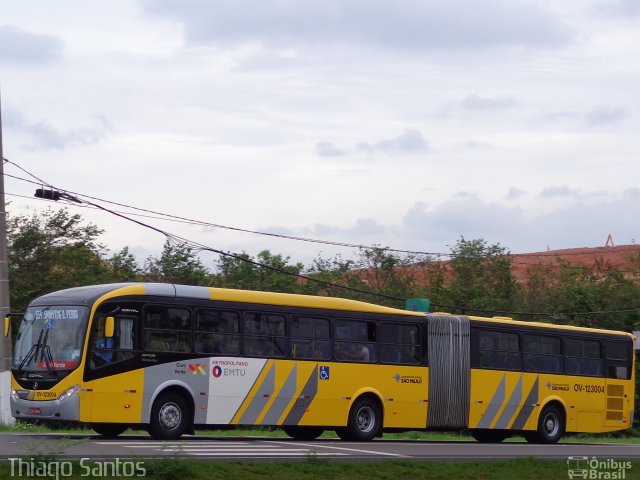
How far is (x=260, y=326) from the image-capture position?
25.1m

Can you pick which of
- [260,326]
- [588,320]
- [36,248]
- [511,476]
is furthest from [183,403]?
[588,320]

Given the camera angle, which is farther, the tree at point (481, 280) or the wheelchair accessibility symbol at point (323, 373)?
the tree at point (481, 280)

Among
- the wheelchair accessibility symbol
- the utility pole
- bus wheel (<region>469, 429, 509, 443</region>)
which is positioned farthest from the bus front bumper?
bus wheel (<region>469, 429, 509, 443</region>)

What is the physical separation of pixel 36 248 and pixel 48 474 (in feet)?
94.4

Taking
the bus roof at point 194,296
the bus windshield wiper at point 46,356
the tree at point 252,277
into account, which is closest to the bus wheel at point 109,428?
the bus windshield wiper at point 46,356

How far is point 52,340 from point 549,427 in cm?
1414

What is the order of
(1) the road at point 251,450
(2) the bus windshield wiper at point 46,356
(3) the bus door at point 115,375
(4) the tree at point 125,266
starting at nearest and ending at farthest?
(1) the road at point 251,450 → (3) the bus door at point 115,375 → (2) the bus windshield wiper at point 46,356 → (4) the tree at point 125,266

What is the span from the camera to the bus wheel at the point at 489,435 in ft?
101

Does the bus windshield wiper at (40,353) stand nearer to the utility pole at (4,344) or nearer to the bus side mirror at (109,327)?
the bus side mirror at (109,327)

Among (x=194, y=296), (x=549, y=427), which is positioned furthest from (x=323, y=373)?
(x=549, y=427)

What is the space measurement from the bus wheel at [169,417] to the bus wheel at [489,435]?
9.84 m

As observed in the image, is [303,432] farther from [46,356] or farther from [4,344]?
[4,344]

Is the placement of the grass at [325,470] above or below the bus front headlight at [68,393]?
below

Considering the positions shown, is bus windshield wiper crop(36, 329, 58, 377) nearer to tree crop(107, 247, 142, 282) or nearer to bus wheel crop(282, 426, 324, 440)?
bus wheel crop(282, 426, 324, 440)
